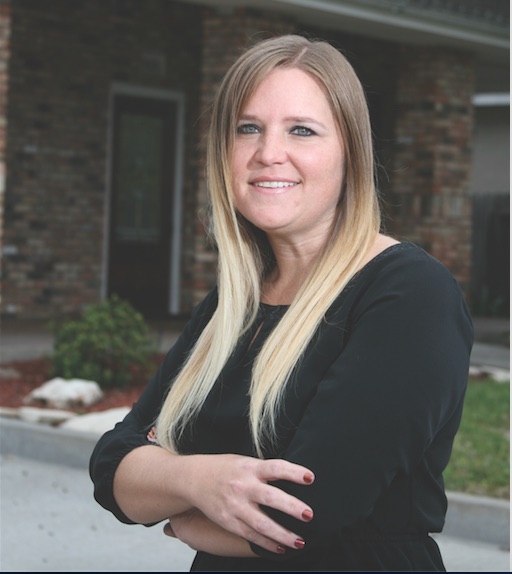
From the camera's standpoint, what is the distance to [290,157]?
2289 mm

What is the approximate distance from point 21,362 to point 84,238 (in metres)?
3.84

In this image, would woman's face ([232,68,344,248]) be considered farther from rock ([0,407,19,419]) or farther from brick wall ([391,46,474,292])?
brick wall ([391,46,474,292])

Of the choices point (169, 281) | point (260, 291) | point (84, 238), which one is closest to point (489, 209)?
point (169, 281)

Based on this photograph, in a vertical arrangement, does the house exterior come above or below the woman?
above

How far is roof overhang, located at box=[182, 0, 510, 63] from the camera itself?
37.3ft

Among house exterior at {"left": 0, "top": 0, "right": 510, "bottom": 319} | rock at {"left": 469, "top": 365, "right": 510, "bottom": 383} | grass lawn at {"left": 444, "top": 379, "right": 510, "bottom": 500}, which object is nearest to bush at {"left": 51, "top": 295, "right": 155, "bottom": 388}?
house exterior at {"left": 0, "top": 0, "right": 510, "bottom": 319}

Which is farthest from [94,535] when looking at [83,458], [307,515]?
[307,515]

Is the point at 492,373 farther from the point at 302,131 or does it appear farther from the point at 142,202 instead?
the point at 302,131

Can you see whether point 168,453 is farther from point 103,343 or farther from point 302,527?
point 103,343

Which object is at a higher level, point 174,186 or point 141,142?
point 141,142

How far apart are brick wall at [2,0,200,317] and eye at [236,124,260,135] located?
11354 mm

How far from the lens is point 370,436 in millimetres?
1967

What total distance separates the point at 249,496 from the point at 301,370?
0.26 meters

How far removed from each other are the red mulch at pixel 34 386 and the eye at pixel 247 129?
20.6 ft
